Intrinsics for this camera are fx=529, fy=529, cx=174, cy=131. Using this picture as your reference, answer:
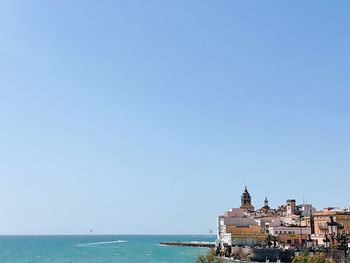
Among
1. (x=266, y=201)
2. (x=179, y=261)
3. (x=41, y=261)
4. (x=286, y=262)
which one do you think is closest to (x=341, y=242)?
(x=286, y=262)

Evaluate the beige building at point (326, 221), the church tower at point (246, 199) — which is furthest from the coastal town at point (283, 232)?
the church tower at point (246, 199)

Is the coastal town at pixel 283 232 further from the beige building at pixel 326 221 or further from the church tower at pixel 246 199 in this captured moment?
the church tower at pixel 246 199

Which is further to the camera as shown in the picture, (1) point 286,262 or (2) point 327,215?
(2) point 327,215

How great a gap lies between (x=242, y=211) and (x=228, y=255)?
130 ft

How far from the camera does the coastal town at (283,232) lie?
312 ft

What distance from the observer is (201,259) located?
4325 cm

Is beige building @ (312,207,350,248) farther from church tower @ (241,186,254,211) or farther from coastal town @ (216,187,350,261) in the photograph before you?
church tower @ (241,186,254,211)

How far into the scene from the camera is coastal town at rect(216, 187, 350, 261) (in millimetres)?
94950

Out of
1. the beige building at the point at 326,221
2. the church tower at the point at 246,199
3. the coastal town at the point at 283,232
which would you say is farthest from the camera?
the church tower at the point at 246,199

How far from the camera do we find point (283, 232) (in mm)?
115688

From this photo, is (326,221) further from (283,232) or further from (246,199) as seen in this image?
(246,199)

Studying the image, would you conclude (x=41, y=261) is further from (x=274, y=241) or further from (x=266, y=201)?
(x=266, y=201)

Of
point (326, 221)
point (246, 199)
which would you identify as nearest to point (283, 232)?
point (326, 221)

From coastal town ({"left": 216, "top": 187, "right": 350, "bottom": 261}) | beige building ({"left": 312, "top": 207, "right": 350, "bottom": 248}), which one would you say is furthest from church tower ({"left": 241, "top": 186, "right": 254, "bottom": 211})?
beige building ({"left": 312, "top": 207, "right": 350, "bottom": 248})
